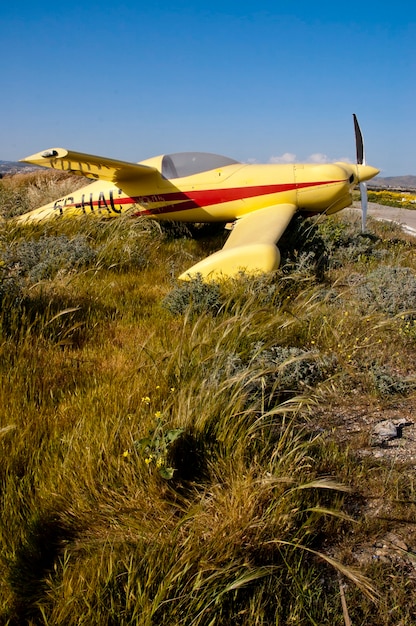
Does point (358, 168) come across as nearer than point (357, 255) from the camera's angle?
No

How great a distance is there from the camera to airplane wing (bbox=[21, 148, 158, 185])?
6078 millimetres

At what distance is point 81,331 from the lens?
11.4 feet

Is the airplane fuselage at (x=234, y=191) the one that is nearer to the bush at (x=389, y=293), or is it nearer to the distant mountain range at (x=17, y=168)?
the distant mountain range at (x=17, y=168)

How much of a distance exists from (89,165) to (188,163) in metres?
1.66

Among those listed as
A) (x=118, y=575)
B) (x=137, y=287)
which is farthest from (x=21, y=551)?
(x=137, y=287)

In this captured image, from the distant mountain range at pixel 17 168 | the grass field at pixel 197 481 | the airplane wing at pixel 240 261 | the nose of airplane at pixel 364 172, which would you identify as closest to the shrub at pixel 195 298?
the airplane wing at pixel 240 261

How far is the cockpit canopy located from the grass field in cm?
460

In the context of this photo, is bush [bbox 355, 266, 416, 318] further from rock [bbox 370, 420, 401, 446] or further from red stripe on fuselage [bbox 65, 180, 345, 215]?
red stripe on fuselage [bbox 65, 180, 345, 215]

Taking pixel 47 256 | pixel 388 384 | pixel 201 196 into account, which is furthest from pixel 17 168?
pixel 388 384

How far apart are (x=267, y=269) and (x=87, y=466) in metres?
3.32

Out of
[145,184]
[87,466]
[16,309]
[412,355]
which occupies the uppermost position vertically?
[145,184]

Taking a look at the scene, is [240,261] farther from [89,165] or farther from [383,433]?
[89,165]

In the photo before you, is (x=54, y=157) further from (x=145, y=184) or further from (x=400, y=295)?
(x=400, y=295)

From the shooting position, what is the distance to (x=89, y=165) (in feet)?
23.2
